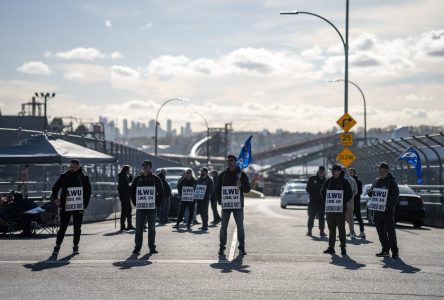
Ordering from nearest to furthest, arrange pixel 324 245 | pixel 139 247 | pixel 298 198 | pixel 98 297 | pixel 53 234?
pixel 98 297, pixel 139 247, pixel 324 245, pixel 53 234, pixel 298 198

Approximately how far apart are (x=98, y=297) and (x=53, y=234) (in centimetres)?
1092

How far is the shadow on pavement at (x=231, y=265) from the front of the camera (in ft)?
41.5

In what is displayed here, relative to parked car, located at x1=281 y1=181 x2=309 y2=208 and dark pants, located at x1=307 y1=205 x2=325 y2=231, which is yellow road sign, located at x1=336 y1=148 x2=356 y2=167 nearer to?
dark pants, located at x1=307 y1=205 x2=325 y2=231

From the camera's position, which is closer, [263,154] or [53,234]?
[53,234]

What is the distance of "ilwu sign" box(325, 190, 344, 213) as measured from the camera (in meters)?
15.7

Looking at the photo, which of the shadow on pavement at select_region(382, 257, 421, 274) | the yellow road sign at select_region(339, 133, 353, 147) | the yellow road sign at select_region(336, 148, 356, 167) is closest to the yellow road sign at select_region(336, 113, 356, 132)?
the yellow road sign at select_region(339, 133, 353, 147)

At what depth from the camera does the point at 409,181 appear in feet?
101

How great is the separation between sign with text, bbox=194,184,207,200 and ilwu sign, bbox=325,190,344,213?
8448 millimetres

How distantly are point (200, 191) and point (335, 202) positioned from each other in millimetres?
8697

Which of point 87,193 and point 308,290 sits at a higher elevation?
point 87,193

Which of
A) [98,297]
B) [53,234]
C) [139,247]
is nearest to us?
[98,297]

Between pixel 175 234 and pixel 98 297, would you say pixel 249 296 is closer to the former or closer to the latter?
pixel 98 297

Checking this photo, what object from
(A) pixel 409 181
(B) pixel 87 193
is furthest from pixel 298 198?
(B) pixel 87 193

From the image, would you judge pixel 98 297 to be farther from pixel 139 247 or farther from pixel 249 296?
pixel 139 247
